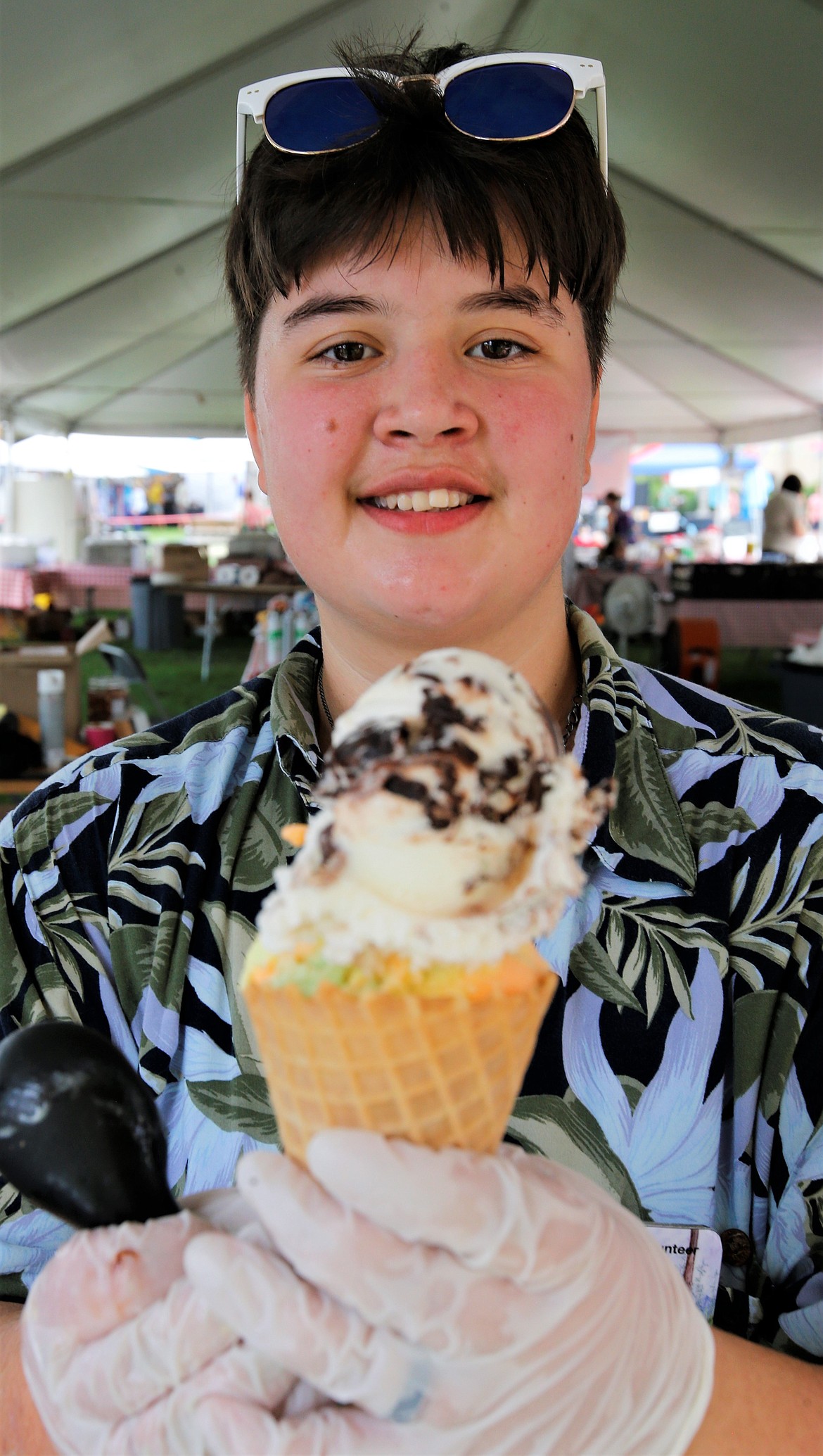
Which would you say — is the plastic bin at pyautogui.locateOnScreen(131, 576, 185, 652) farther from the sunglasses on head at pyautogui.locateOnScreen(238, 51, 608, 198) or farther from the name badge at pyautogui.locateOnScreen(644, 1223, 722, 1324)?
the name badge at pyautogui.locateOnScreen(644, 1223, 722, 1324)

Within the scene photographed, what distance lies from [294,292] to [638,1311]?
1.23 metres

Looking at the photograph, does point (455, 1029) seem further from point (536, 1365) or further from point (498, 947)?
point (536, 1365)

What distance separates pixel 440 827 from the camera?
790 mm

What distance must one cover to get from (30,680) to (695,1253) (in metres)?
5.07

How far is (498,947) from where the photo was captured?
84 cm

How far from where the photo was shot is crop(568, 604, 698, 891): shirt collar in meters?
1.36

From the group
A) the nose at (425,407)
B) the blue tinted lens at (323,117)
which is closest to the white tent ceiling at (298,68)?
the blue tinted lens at (323,117)

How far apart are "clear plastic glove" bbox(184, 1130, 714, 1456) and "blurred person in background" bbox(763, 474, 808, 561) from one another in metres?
13.1

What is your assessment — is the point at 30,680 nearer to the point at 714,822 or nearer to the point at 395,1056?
the point at 714,822

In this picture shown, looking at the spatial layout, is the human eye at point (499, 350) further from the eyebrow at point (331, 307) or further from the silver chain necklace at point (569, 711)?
the silver chain necklace at point (569, 711)

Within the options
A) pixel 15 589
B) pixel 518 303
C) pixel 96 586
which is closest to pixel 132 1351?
pixel 518 303

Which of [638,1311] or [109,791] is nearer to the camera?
[638,1311]

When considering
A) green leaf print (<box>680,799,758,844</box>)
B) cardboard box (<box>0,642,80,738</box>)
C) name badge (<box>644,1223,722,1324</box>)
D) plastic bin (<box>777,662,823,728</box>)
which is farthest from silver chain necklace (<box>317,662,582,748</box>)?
plastic bin (<box>777,662,823,728</box>)

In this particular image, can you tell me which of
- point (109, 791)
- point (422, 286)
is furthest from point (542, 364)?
point (109, 791)
